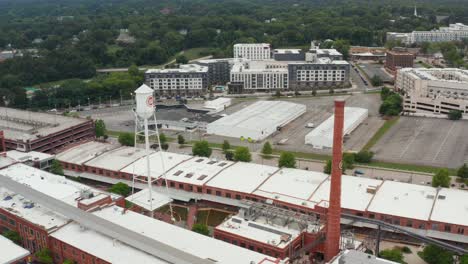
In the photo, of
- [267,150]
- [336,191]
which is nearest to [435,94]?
[267,150]

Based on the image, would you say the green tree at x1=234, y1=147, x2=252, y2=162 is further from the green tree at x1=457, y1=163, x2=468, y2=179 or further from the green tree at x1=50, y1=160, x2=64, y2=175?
the green tree at x1=457, y1=163, x2=468, y2=179

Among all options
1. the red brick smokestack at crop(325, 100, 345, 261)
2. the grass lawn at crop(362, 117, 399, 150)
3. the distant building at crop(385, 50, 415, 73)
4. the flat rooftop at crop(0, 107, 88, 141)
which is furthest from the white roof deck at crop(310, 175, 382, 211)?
the distant building at crop(385, 50, 415, 73)

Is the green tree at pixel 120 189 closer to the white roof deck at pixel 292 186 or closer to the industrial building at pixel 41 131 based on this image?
the white roof deck at pixel 292 186

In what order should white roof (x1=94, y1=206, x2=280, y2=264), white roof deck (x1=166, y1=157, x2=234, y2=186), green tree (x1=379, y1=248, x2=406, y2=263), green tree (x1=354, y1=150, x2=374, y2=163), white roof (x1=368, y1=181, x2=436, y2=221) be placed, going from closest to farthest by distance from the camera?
white roof (x1=94, y1=206, x2=280, y2=264) → green tree (x1=379, y1=248, x2=406, y2=263) → white roof (x1=368, y1=181, x2=436, y2=221) → white roof deck (x1=166, y1=157, x2=234, y2=186) → green tree (x1=354, y1=150, x2=374, y2=163)

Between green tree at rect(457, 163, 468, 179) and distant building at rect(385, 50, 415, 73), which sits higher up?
distant building at rect(385, 50, 415, 73)

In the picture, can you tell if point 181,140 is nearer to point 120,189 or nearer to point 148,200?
point 120,189

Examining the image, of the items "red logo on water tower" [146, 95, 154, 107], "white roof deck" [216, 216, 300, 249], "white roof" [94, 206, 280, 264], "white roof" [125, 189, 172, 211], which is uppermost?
"red logo on water tower" [146, 95, 154, 107]

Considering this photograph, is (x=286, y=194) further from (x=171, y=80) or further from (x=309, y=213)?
(x=171, y=80)
